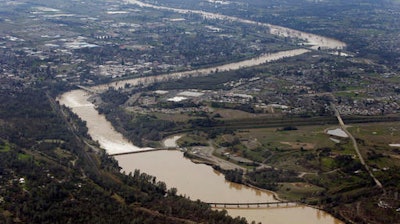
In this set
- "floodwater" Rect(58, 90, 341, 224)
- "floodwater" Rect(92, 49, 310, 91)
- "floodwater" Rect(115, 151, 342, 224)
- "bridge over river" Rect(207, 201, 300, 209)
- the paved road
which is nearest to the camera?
"floodwater" Rect(115, 151, 342, 224)

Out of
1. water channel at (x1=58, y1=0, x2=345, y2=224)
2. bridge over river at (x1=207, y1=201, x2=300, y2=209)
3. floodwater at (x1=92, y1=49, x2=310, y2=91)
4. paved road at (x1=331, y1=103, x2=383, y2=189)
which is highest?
paved road at (x1=331, y1=103, x2=383, y2=189)

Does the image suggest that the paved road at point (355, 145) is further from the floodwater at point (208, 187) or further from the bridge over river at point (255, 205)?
the bridge over river at point (255, 205)

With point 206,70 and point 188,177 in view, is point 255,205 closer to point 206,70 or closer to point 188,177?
point 188,177

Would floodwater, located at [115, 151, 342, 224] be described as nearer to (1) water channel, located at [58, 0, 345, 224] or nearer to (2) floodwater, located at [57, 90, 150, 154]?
(1) water channel, located at [58, 0, 345, 224]

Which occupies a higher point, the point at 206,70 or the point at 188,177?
the point at 188,177

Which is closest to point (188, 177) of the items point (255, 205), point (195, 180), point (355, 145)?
point (195, 180)

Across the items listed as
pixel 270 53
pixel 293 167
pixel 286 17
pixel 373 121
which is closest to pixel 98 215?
pixel 293 167

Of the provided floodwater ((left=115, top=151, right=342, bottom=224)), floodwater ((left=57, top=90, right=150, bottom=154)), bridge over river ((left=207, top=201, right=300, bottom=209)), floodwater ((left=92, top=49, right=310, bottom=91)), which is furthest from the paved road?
floodwater ((left=92, top=49, right=310, bottom=91))

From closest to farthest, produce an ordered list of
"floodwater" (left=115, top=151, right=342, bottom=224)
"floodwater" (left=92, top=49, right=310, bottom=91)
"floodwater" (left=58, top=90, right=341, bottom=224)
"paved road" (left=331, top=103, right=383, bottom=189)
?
1. "floodwater" (left=115, top=151, right=342, bottom=224)
2. "floodwater" (left=58, top=90, right=341, bottom=224)
3. "paved road" (left=331, top=103, right=383, bottom=189)
4. "floodwater" (left=92, top=49, right=310, bottom=91)

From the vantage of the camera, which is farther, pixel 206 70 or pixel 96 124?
pixel 206 70

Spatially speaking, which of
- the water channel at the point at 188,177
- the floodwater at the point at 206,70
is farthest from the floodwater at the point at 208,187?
the floodwater at the point at 206,70

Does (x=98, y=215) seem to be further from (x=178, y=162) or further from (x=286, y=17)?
(x=286, y=17)
